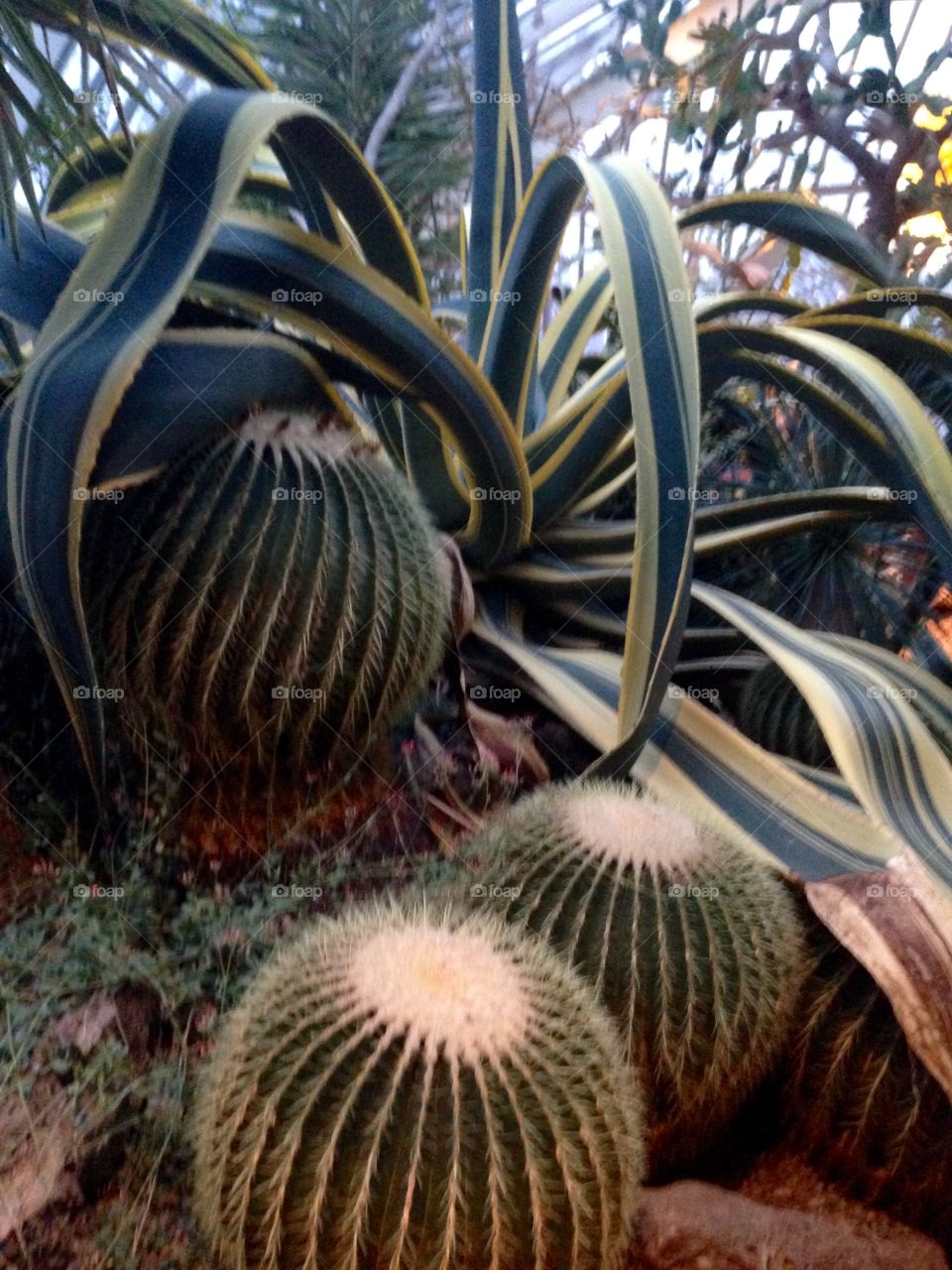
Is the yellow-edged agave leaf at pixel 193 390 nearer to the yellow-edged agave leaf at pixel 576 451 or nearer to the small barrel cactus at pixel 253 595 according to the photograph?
the small barrel cactus at pixel 253 595

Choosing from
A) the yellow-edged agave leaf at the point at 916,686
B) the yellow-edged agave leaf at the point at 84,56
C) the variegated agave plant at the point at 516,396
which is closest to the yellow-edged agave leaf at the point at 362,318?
the variegated agave plant at the point at 516,396

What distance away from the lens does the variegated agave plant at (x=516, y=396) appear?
649 millimetres

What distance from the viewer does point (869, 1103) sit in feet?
2.26

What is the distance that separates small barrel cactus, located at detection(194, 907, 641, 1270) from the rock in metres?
0.09

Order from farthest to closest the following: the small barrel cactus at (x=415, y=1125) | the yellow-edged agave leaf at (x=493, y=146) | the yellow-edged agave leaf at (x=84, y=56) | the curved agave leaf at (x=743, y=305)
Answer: the yellow-edged agave leaf at (x=493, y=146) → the curved agave leaf at (x=743, y=305) → the yellow-edged agave leaf at (x=84, y=56) → the small barrel cactus at (x=415, y=1125)

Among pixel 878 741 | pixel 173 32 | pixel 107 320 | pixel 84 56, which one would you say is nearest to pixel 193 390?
pixel 107 320

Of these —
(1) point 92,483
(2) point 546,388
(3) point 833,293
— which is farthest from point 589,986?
(3) point 833,293

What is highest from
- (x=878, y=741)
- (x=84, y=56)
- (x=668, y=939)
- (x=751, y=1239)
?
(x=84, y=56)

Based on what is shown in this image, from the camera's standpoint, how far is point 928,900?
2.27 feet

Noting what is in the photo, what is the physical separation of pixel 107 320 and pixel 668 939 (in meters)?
0.54

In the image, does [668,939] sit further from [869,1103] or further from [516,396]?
[516,396]

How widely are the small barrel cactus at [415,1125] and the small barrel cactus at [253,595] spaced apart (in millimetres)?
270

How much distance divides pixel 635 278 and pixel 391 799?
20.5 inches

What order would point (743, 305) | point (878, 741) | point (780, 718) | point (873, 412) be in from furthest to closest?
point (743, 305), point (780, 718), point (873, 412), point (878, 741)
